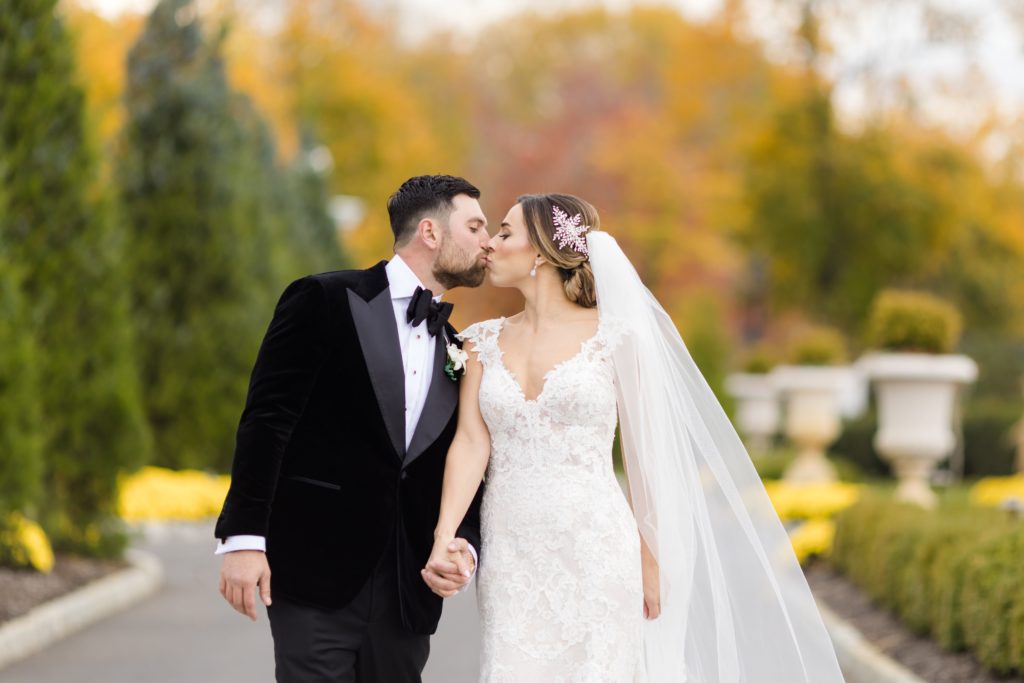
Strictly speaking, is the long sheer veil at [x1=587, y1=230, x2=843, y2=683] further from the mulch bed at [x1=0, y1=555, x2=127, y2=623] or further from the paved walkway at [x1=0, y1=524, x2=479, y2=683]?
the mulch bed at [x1=0, y1=555, x2=127, y2=623]

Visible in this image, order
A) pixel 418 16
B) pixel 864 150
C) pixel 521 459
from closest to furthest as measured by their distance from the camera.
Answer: pixel 521 459, pixel 864 150, pixel 418 16

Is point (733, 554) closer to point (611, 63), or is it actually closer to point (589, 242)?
point (589, 242)

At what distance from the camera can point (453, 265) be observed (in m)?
4.57

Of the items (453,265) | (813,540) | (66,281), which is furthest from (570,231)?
(813,540)

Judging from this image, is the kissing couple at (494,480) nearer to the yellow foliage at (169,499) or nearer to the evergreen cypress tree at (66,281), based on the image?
the evergreen cypress tree at (66,281)

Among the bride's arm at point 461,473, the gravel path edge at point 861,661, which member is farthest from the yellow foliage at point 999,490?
the bride's arm at point 461,473

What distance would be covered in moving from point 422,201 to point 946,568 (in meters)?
4.37

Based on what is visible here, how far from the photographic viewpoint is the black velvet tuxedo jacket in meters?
4.19

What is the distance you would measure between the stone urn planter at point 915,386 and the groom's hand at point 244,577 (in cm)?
1044

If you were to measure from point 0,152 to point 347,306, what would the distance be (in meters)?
6.82

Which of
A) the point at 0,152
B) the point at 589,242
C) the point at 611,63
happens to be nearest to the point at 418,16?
the point at 611,63

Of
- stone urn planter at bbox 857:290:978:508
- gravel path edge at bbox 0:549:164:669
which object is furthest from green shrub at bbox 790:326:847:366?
gravel path edge at bbox 0:549:164:669

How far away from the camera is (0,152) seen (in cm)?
1028

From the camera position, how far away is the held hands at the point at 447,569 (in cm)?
424
